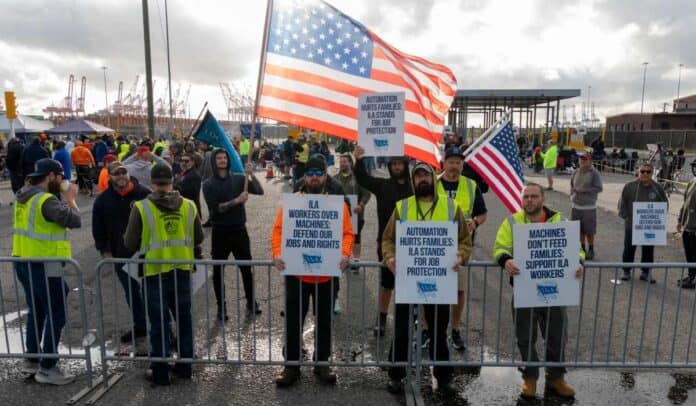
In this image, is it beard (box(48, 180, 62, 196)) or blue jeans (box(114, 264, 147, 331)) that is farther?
blue jeans (box(114, 264, 147, 331))

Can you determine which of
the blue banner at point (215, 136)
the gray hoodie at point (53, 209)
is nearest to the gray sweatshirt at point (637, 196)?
the blue banner at point (215, 136)

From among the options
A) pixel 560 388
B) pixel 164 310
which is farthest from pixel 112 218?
pixel 560 388

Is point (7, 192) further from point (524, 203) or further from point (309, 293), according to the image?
point (524, 203)

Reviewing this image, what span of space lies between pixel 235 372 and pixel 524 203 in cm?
294

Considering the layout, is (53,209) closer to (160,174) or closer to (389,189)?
(160,174)

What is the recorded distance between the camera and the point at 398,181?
5344 mm

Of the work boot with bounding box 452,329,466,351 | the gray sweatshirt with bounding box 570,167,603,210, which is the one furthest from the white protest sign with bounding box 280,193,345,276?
the gray sweatshirt with bounding box 570,167,603,210

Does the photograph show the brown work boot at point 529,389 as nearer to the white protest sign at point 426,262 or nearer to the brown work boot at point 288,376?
the white protest sign at point 426,262

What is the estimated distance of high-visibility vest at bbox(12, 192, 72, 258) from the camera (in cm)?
416

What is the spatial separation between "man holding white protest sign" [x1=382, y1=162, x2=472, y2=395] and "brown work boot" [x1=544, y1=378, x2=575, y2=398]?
83 centimetres

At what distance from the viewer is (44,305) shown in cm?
439

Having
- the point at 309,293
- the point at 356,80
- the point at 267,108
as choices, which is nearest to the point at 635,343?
the point at 309,293

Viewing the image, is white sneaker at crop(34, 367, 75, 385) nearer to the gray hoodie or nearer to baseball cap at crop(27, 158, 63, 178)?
the gray hoodie

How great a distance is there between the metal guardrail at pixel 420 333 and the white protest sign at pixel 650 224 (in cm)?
65
